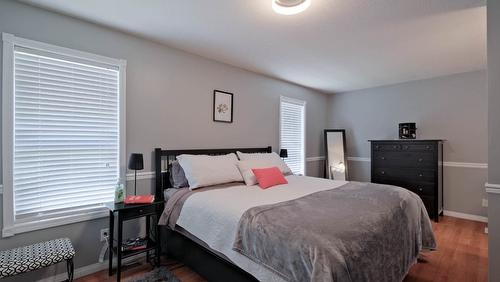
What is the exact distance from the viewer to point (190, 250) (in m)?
2.31

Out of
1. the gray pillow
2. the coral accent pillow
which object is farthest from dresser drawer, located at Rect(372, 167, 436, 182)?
the gray pillow

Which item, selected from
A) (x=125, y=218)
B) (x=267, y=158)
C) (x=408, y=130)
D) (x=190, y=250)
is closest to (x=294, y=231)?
(x=190, y=250)

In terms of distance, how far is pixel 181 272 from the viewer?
2.41 metres

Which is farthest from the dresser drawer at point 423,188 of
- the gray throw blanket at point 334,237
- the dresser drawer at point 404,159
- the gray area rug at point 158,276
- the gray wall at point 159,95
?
the gray area rug at point 158,276

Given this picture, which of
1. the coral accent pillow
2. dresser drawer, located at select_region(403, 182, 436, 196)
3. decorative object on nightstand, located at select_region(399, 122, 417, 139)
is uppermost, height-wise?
decorative object on nightstand, located at select_region(399, 122, 417, 139)

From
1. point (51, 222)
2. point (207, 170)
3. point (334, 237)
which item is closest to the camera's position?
point (334, 237)

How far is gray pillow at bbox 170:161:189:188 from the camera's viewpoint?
2738mm

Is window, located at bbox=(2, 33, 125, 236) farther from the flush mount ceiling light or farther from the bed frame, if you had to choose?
the flush mount ceiling light

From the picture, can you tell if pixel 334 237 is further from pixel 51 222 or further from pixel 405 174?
pixel 405 174

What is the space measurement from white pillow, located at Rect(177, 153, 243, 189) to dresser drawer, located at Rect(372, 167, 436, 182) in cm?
292

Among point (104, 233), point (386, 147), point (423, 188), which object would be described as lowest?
point (104, 233)

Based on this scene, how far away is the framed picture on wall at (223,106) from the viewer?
3.47 meters

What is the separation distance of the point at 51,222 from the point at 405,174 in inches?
193

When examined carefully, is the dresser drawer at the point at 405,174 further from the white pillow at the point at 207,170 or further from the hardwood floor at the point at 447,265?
the white pillow at the point at 207,170
